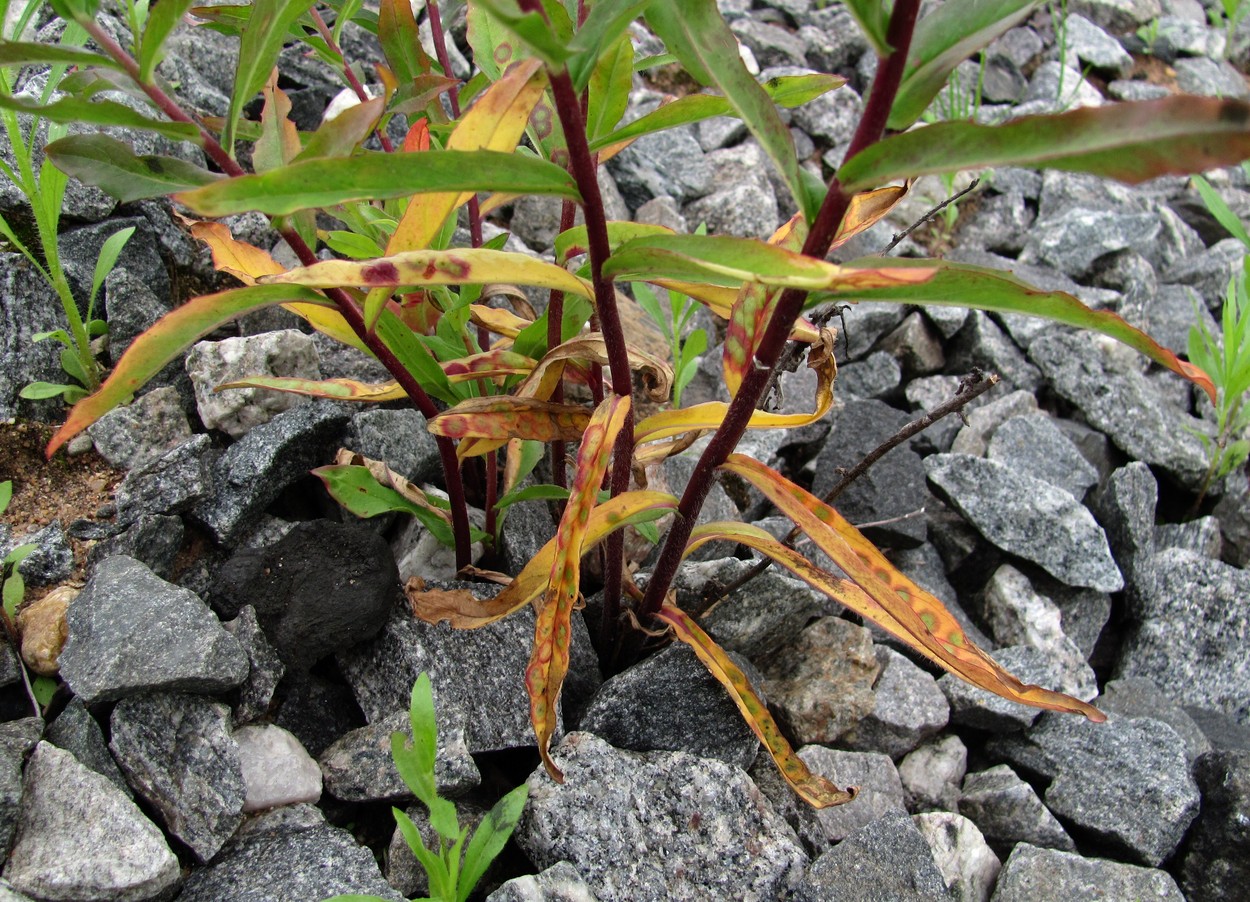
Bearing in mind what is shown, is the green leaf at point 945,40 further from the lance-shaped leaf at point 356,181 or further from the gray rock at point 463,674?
the gray rock at point 463,674

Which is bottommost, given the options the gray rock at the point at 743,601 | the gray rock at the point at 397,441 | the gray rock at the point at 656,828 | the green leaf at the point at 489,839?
the gray rock at the point at 656,828

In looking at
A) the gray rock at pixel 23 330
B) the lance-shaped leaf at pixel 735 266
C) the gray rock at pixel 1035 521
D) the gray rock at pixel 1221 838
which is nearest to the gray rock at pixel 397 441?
the gray rock at pixel 23 330

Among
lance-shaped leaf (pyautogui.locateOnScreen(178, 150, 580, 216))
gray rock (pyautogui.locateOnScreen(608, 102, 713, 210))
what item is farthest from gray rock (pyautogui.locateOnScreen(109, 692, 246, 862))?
gray rock (pyautogui.locateOnScreen(608, 102, 713, 210))

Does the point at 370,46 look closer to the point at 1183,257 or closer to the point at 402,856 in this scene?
the point at 402,856

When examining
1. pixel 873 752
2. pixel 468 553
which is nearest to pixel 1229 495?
pixel 873 752

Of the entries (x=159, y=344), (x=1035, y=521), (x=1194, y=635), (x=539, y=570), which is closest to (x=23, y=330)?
(x=159, y=344)

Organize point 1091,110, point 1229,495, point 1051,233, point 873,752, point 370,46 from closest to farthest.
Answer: point 1091,110, point 873,752, point 1229,495, point 370,46, point 1051,233

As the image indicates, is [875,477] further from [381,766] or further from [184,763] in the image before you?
[184,763]

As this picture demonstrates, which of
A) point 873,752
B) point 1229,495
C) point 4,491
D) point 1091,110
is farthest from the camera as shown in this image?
point 1229,495

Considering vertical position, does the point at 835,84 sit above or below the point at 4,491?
above
